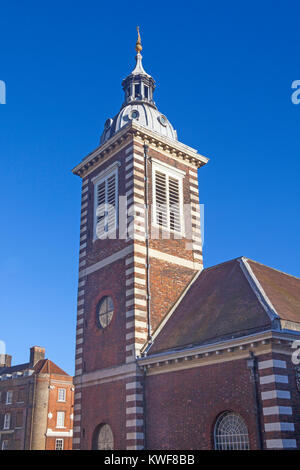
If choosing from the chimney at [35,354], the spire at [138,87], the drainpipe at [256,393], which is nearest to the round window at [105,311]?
the drainpipe at [256,393]

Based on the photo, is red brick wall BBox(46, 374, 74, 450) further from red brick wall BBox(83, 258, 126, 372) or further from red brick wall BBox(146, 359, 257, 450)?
red brick wall BBox(146, 359, 257, 450)

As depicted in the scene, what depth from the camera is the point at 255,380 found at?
619 inches

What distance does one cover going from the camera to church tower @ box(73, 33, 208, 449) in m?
20.9

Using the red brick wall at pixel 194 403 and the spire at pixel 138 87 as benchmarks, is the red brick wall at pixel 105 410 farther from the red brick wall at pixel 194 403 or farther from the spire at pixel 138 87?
the spire at pixel 138 87

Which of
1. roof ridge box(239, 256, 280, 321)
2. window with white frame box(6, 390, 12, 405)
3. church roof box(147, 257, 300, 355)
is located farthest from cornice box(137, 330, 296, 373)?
window with white frame box(6, 390, 12, 405)

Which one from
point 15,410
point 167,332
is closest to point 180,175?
point 167,332

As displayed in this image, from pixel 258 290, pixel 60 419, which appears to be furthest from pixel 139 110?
pixel 60 419

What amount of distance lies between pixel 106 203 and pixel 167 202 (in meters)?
3.24

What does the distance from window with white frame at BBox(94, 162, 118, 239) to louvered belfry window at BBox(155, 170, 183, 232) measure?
2177mm

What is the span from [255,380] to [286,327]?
2.01 metres

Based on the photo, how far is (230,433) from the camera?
1634 centimetres

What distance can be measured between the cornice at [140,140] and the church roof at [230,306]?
7.04m

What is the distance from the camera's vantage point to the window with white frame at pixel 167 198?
24953 mm

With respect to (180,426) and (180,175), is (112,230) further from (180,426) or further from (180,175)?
(180,426)
